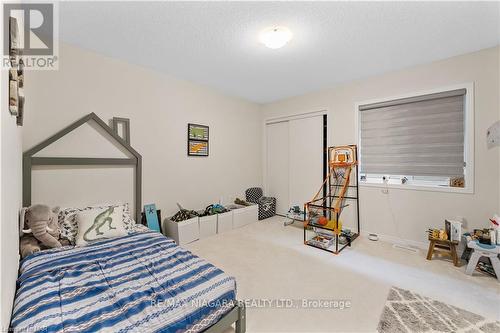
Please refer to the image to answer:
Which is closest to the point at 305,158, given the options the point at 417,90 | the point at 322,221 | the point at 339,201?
the point at 339,201

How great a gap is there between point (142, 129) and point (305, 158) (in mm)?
2899

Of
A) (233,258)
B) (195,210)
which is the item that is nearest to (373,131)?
(233,258)

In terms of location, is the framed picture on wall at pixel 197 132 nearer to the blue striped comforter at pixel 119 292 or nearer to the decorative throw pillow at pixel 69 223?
the decorative throw pillow at pixel 69 223

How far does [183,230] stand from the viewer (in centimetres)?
302

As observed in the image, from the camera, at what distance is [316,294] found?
194 centimetres

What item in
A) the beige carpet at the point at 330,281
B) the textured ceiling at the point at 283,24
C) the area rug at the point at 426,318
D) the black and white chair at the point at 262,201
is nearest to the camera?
the area rug at the point at 426,318

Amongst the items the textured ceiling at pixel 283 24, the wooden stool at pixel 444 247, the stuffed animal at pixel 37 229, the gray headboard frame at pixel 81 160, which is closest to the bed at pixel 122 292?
the stuffed animal at pixel 37 229

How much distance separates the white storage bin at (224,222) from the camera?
350 centimetres

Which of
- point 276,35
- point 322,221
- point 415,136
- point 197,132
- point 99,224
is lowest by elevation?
point 322,221

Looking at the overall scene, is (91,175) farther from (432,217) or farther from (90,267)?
(432,217)

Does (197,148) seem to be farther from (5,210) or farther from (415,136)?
(415,136)

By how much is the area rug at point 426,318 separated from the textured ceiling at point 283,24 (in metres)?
2.50

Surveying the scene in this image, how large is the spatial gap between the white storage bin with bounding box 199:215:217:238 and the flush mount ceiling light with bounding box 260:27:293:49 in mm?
2495

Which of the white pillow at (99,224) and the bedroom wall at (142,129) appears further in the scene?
the bedroom wall at (142,129)
